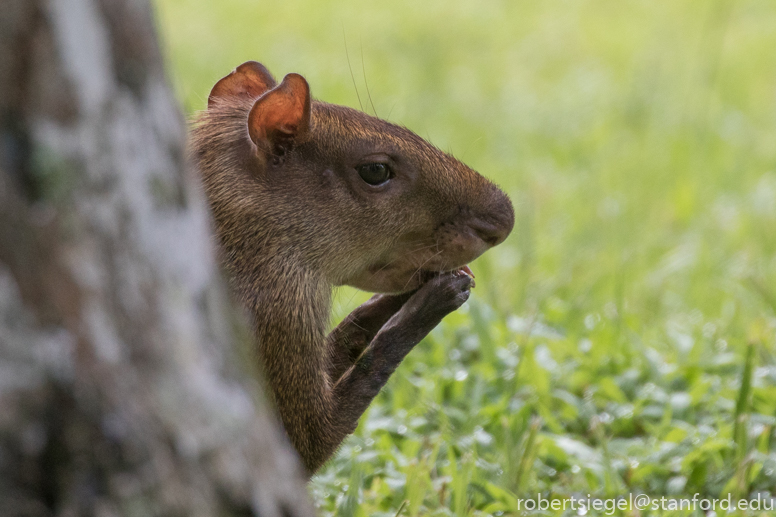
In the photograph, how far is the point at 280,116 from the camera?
2688 millimetres

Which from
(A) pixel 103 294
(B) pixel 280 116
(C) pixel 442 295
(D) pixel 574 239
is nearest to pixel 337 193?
(B) pixel 280 116

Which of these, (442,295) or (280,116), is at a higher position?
(280,116)

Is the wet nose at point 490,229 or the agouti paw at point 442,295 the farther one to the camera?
the wet nose at point 490,229

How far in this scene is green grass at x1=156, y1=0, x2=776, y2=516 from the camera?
3125 mm

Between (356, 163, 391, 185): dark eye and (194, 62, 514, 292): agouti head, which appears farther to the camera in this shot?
(356, 163, 391, 185): dark eye

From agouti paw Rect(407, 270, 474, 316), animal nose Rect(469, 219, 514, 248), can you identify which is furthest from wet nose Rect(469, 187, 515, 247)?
agouti paw Rect(407, 270, 474, 316)

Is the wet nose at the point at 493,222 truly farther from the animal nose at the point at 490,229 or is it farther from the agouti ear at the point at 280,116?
the agouti ear at the point at 280,116

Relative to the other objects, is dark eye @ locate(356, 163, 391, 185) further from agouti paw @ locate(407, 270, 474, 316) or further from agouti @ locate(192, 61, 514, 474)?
agouti paw @ locate(407, 270, 474, 316)

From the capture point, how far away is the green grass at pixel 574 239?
3.12m

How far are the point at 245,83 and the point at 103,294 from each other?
1.83m

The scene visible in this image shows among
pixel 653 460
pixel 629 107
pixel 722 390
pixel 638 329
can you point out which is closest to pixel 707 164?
pixel 629 107

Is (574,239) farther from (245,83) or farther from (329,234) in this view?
(329,234)

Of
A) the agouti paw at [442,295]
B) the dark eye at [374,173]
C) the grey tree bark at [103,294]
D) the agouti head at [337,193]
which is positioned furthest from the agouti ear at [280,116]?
the grey tree bark at [103,294]

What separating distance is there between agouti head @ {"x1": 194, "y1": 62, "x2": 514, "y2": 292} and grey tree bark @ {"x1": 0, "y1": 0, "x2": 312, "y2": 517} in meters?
1.07
